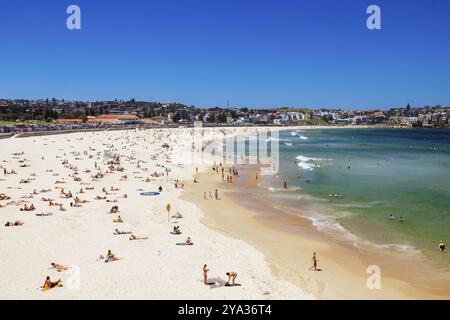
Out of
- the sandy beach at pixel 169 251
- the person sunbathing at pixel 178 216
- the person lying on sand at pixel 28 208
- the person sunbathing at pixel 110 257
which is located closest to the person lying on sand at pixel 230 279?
the sandy beach at pixel 169 251

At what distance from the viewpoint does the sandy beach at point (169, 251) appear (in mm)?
11820

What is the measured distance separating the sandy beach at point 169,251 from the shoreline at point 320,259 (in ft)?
0.11

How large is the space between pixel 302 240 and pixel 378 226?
4205 millimetres

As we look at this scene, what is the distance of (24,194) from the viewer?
2377 cm

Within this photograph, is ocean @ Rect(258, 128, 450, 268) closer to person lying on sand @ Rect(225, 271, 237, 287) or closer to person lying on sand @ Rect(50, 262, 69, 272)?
person lying on sand @ Rect(225, 271, 237, 287)

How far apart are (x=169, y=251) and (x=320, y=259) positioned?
490 centimetres

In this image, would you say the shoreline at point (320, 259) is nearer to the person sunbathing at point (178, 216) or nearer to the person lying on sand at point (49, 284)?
the person sunbathing at point (178, 216)

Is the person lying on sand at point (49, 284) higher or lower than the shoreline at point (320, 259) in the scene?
higher

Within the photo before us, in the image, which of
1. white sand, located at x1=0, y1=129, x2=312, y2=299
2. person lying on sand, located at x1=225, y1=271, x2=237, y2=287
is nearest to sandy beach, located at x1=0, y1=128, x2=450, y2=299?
white sand, located at x1=0, y1=129, x2=312, y2=299

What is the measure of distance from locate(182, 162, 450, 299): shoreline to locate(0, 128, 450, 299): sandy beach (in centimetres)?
3

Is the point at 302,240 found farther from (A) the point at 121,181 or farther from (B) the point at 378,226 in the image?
(A) the point at 121,181

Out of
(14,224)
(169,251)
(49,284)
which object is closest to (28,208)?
(14,224)

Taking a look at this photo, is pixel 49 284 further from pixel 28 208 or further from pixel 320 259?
pixel 28 208

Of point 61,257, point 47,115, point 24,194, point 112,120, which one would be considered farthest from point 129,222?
point 112,120
